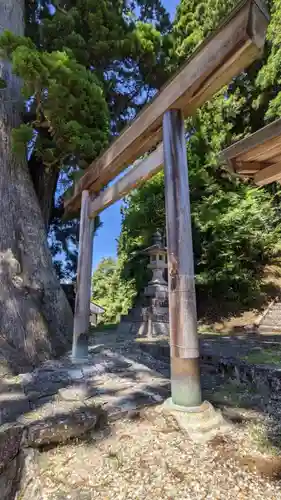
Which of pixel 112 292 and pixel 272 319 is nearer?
pixel 272 319

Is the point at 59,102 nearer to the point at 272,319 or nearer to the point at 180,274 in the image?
the point at 180,274

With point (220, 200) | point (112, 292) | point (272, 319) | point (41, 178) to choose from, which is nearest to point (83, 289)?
point (41, 178)

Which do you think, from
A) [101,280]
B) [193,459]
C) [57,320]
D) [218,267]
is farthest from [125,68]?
[101,280]

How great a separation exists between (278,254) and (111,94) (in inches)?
268

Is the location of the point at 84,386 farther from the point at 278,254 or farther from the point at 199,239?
the point at 278,254


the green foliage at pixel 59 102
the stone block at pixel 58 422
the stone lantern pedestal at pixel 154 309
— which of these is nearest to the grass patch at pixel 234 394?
the stone block at pixel 58 422

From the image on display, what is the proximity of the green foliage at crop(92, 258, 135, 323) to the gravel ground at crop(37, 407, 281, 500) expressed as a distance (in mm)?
8509

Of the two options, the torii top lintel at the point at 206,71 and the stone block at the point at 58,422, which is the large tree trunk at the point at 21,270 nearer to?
the stone block at the point at 58,422

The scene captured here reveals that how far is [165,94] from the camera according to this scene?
224cm

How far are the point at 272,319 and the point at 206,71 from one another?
698 centimetres

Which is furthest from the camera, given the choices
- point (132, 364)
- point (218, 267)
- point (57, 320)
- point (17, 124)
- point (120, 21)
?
point (218, 267)

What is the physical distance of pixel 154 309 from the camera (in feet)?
25.4

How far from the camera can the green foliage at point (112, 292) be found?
34.7 feet

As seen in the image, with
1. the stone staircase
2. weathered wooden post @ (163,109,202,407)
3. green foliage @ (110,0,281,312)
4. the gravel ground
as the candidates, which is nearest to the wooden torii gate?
weathered wooden post @ (163,109,202,407)
